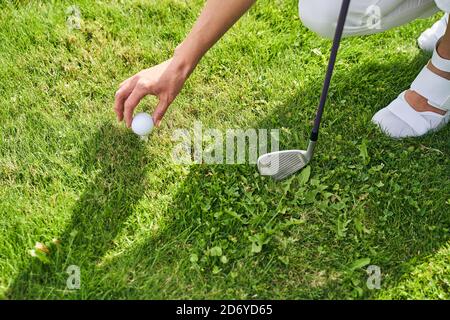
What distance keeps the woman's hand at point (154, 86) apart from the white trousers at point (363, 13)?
2.63 feet

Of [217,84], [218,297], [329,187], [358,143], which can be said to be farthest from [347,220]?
[217,84]

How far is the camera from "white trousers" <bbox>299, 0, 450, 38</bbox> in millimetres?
2521

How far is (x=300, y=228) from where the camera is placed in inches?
A: 99.3

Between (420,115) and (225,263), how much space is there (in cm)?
135

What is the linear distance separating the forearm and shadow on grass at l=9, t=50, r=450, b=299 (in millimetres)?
723

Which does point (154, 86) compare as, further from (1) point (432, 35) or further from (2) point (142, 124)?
(1) point (432, 35)

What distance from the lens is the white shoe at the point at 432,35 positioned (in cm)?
317

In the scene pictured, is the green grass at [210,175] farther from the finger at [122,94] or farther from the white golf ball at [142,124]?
the finger at [122,94]

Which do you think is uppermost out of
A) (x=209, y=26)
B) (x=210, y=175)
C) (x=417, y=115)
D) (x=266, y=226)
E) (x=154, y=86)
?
(x=209, y=26)

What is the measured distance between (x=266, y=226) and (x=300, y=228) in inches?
6.7

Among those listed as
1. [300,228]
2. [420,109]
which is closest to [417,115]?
[420,109]

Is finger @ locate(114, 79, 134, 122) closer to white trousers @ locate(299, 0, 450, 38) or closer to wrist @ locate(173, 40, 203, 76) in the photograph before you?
wrist @ locate(173, 40, 203, 76)

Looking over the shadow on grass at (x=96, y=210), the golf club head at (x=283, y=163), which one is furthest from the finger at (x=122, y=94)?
the golf club head at (x=283, y=163)

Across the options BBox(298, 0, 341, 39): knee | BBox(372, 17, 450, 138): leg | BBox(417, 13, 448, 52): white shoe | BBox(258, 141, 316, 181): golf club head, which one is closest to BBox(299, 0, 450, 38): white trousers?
BBox(298, 0, 341, 39): knee
